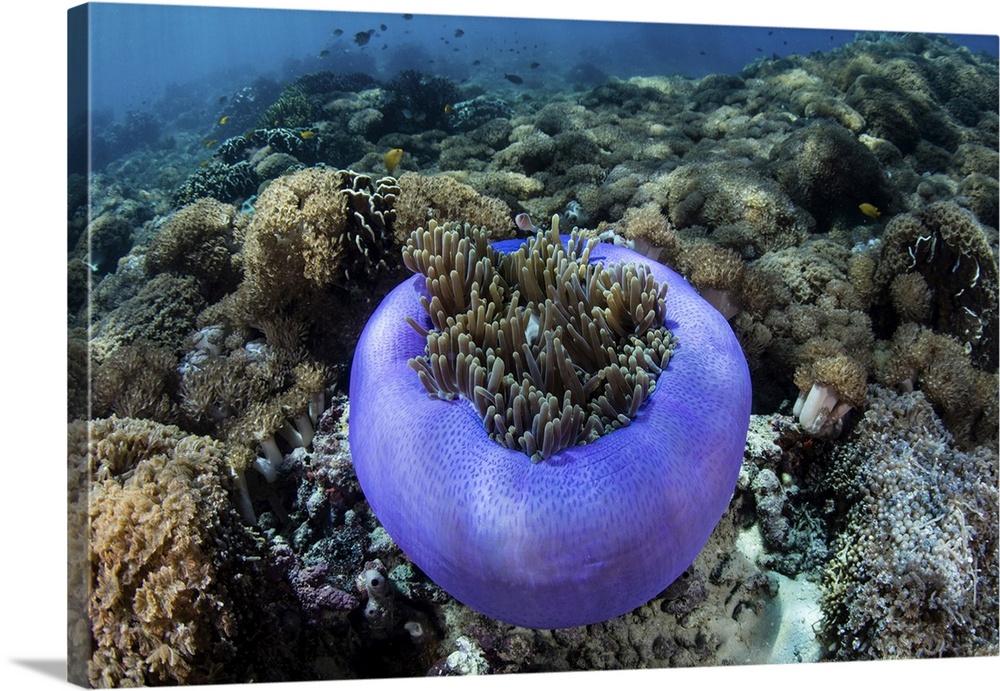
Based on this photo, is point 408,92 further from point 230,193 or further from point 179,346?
point 179,346

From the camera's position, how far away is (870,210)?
3.10m

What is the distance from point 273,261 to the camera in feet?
8.60

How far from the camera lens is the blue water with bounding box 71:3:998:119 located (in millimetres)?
2025

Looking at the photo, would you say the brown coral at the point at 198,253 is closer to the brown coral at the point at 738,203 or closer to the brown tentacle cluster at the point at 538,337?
the brown tentacle cluster at the point at 538,337

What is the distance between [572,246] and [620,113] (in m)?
3.26

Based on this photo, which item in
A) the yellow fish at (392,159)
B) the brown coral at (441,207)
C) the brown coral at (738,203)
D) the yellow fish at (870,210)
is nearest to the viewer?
the brown coral at (441,207)

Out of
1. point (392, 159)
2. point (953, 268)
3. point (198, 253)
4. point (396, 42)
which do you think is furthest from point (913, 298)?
point (392, 159)

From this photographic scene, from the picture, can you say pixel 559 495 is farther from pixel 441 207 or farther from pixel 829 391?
pixel 441 207

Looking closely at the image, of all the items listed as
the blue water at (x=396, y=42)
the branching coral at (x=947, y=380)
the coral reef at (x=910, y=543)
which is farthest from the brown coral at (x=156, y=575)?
the branching coral at (x=947, y=380)

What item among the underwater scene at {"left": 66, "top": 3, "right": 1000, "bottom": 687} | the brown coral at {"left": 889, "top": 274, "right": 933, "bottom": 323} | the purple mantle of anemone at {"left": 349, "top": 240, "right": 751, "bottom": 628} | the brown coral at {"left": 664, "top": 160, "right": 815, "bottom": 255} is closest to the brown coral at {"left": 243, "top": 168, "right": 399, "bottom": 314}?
the underwater scene at {"left": 66, "top": 3, "right": 1000, "bottom": 687}

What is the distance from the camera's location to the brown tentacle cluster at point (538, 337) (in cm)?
166

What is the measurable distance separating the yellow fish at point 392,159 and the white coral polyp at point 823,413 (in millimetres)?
3599

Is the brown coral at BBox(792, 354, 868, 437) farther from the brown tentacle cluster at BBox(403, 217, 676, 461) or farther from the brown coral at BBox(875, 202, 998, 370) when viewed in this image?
the brown tentacle cluster at BBox(403, 217, 676, 461)

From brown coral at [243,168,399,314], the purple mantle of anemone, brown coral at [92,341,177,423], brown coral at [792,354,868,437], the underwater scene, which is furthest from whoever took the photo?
brown coral at [243,168,399,314]
